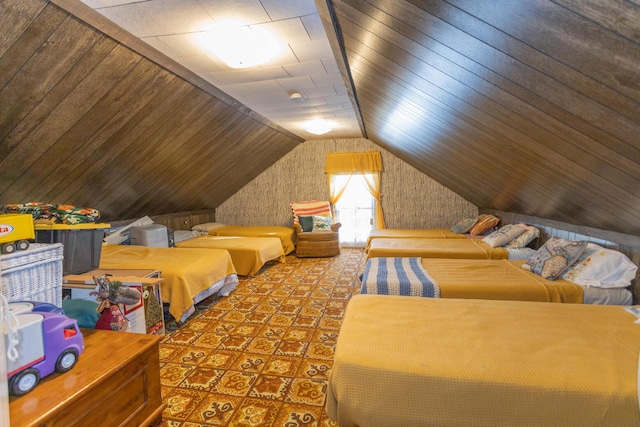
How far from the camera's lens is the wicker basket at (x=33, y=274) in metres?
1.30

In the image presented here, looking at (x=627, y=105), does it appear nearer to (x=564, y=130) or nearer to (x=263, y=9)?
(x=564, y=130)

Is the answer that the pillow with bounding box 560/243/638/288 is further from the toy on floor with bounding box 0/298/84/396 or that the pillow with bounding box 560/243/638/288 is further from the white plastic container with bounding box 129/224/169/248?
the white plastic container with bounding box 129/224/169/248

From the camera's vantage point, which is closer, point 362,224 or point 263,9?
point 263,9

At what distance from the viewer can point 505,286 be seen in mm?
2410

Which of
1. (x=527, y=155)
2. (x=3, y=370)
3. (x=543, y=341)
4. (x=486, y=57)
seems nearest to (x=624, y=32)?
(x=486, y=57)

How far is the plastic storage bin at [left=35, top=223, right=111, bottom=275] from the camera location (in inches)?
85.0

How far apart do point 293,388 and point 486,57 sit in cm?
209

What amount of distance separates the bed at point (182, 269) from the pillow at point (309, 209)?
2.49 m

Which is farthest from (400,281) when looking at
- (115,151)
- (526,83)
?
(115,151)

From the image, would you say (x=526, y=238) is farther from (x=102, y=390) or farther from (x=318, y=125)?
(x=102, y=390)

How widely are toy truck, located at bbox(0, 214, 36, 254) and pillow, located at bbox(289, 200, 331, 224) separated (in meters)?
4.73

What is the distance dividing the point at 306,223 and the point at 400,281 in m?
3.61

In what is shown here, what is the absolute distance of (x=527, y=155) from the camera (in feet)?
7.26

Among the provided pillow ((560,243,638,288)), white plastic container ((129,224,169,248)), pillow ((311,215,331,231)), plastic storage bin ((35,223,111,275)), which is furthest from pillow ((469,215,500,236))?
plastic storage bin ((35,223,111,275))
